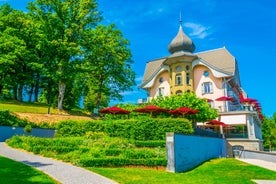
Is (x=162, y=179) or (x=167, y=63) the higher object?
(x=167, y=63)

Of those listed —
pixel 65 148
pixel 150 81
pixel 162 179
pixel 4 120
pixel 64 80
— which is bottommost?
pixel 162 179

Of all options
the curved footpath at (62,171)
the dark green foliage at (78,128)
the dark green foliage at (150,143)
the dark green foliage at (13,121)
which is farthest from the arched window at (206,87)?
the curved footpath at (62,171)

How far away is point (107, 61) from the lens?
41812mm

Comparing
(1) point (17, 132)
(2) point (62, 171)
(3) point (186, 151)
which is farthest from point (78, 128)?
(2) point (62, 171)

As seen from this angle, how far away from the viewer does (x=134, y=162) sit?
50.1 feet

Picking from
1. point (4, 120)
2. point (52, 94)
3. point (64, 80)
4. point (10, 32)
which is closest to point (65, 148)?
point (4, 120)

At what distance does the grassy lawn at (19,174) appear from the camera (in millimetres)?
9769

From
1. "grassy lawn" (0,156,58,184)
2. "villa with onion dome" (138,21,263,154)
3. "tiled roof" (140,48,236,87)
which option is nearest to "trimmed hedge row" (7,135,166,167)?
"grassy lawn" (0,156,58,184)

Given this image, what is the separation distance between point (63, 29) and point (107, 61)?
28.3ft

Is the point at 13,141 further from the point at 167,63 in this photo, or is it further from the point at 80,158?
the point at 167,63

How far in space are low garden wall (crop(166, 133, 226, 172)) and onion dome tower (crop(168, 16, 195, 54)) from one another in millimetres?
21230

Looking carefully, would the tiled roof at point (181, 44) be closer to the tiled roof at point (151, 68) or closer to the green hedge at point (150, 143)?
the tiled roof at point (151, 68)

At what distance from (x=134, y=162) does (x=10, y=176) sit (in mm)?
6954

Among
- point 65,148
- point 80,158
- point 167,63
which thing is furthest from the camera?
point 167,63
